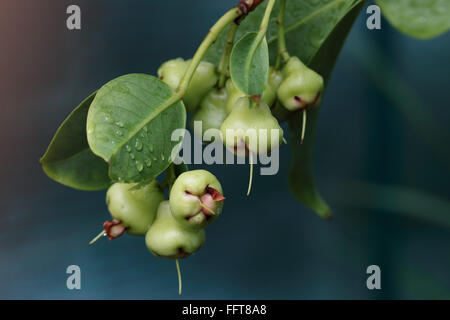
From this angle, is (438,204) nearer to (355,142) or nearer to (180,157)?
(355,142)

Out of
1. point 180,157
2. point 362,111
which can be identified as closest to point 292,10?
point 180,157

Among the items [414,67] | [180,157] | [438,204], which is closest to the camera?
[180,157]

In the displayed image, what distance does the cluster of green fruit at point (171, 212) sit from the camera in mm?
450

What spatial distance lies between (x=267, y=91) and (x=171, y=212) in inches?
5.7

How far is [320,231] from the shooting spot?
1.54 meters

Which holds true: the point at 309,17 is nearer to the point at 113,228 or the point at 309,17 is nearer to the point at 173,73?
the point at 173,73

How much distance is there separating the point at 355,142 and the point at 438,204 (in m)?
0.30

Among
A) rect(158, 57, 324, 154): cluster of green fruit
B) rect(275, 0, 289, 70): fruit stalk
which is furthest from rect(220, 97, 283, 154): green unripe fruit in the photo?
rect(275, 0, 289, 70): fruit stalk

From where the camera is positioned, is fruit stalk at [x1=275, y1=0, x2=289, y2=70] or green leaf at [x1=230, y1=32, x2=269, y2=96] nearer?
green leaf at [x1=230, y1=32, x2=269, y2=96]

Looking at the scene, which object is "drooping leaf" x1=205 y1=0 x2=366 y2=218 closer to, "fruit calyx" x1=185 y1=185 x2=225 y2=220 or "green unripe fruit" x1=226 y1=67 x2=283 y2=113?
"green unripe fruit" x1=226 y1=67 x2=283 y2=113

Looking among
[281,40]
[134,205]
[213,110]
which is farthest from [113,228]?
[281,40]

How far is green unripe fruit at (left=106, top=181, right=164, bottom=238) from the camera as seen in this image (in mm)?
505

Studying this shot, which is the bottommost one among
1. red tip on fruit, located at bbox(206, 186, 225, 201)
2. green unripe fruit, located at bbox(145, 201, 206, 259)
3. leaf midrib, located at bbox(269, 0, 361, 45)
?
green unripe fruit, located at bbox(145, 201, 206, 259)

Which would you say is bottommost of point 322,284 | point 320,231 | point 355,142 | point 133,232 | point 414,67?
point 133,232
